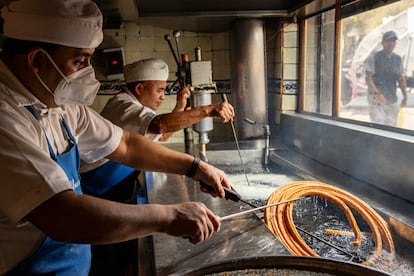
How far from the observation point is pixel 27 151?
0.80 metres

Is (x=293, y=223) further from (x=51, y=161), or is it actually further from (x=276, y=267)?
(x=51, y=161)

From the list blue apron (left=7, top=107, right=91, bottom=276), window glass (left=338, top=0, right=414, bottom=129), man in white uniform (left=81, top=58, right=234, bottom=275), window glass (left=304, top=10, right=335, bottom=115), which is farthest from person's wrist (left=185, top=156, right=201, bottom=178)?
window glass (left=304, top=10, right=335, bottom=115)

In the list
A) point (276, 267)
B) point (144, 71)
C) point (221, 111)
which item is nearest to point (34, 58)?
point (276, 267)

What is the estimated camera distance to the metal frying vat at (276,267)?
27.0 inches

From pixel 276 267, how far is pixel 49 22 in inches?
34.8

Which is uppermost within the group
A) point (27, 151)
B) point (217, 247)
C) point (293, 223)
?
point (27, 151)

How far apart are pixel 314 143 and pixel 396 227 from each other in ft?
4.65

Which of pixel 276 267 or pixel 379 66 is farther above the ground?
pixel 379 66

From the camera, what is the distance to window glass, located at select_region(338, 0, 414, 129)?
7.61 feet

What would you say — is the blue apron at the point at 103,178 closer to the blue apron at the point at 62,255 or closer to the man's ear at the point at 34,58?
the blue apron at the point at 62,255

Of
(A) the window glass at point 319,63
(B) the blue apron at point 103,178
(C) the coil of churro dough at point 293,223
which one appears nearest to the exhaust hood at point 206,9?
(A) the window glass at point 319,63

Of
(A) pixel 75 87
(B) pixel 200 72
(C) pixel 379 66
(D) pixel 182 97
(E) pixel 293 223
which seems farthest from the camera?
(D) pixel 182 97

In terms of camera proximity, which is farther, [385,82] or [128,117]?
[385,82]

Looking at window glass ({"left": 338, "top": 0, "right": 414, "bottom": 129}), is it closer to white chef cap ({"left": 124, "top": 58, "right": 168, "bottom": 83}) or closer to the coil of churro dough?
the coil of churro dough
